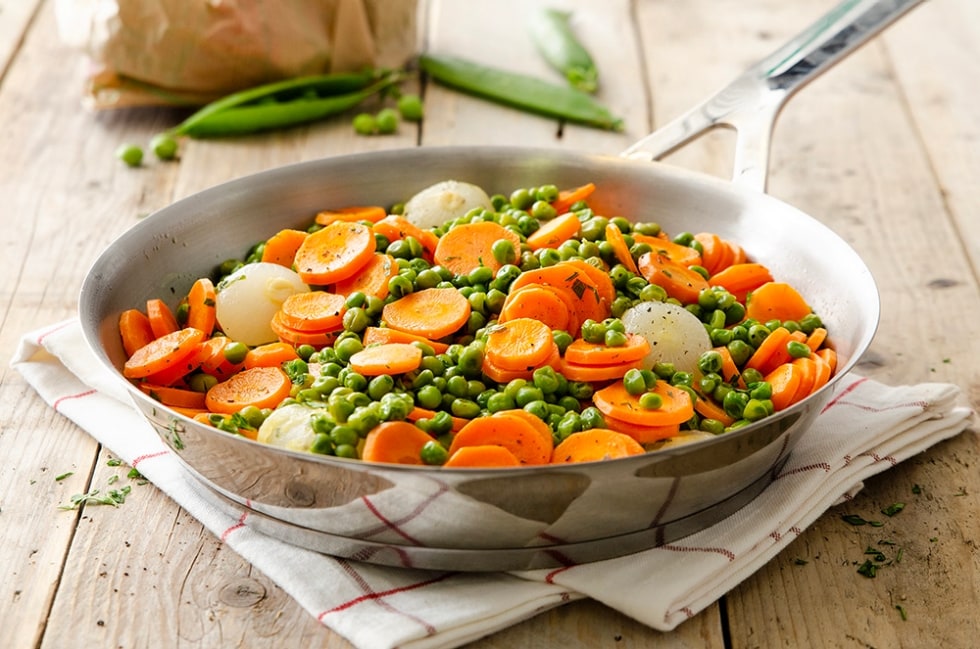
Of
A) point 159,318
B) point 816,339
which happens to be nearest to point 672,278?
point 816,339

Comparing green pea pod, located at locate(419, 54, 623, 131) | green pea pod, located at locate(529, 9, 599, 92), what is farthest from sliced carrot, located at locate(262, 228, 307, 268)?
green pea pod, located at locate(529, 9, 599, 92)

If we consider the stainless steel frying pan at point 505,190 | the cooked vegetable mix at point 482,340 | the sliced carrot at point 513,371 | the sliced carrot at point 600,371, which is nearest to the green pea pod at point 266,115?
the stainless steel frying pan at point 505,190

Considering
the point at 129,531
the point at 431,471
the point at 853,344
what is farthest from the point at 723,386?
the point at 129,531

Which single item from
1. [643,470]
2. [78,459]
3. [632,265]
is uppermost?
[643,470]

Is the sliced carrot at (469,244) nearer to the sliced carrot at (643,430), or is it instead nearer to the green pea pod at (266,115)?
the sliced carrot at (643,430)

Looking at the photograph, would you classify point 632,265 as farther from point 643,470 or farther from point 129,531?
point 129,531

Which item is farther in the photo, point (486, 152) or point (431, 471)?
point (486, 152)
